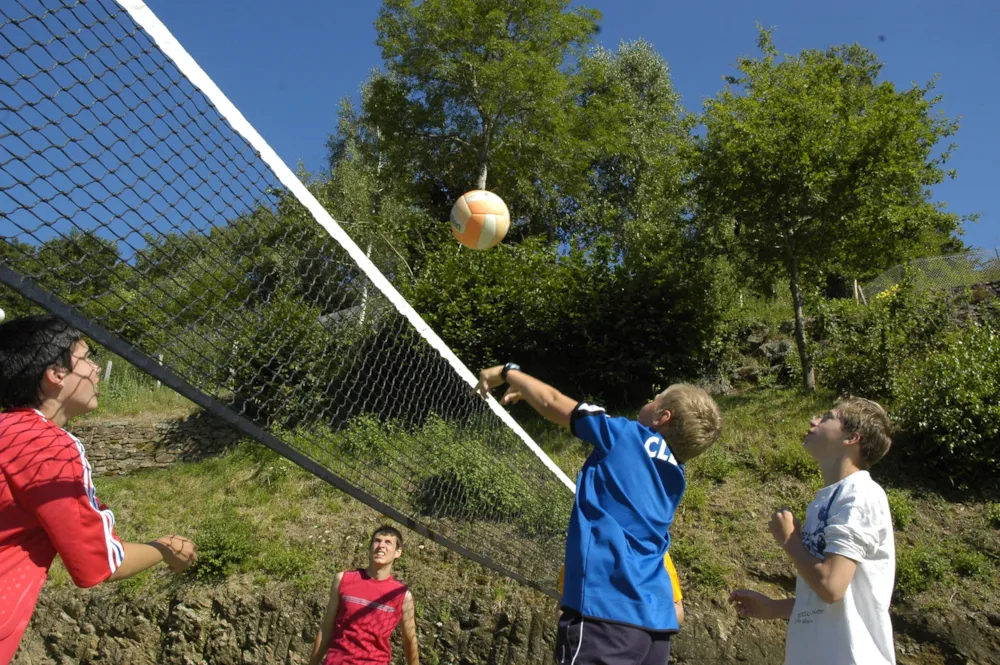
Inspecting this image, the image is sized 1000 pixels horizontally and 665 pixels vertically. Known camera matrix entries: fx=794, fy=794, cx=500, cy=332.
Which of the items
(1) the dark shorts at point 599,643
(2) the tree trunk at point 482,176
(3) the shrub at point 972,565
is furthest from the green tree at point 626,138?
(1) the dark shorts at point 599,643

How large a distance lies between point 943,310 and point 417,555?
284 inches

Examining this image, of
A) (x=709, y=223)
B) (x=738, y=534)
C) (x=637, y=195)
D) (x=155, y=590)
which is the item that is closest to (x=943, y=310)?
(x=709, y=223)

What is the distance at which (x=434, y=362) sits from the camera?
490 centimetres

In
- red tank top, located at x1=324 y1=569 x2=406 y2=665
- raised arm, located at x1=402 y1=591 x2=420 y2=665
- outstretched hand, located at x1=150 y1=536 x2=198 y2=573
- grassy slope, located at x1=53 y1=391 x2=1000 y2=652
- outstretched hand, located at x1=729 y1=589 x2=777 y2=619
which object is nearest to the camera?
outstretched hand, located at x1=150 y1=536 x2=198 y2=573

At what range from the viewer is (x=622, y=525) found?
2.85 m

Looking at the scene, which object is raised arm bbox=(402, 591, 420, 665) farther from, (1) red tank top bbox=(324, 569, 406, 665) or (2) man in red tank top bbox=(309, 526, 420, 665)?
(1) red tank top bbox=(324, 569, 406, 665)

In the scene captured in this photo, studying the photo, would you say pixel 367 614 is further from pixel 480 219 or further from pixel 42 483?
pixel 42 483

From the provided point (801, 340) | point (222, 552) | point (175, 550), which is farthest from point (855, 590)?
point (801, 340)

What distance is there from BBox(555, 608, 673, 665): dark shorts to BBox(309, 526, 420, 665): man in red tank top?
2304 millimetres

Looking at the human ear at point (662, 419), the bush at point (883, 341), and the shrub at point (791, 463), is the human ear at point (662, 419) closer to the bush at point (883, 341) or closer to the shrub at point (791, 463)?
the shrub at point (791, 463)

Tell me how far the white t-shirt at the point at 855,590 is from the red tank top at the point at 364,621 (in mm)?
2561

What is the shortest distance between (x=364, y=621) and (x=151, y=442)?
345 inches

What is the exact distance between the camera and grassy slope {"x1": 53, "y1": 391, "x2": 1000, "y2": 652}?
281 inches

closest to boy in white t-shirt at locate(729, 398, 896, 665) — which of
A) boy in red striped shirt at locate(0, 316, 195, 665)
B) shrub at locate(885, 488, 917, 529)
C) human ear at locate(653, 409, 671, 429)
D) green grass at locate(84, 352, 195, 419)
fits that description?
human ear at locate(653, 409, 671, 429)
